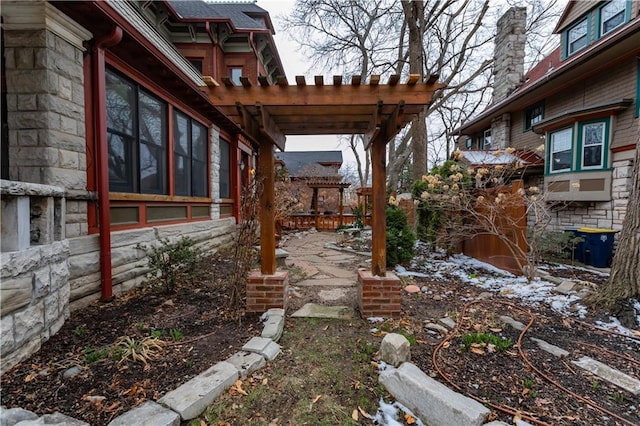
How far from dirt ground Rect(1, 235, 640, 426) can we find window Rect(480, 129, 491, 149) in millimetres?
10320

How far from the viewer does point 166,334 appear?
2.69 metres

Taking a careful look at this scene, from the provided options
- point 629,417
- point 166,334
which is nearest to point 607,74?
point 629,417

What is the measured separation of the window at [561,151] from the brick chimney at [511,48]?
3.37 meters

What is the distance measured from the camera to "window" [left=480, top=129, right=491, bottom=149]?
11.9 meters

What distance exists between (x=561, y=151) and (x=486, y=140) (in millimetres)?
4457

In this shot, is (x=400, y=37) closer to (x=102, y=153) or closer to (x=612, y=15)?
(x=612, y=15)

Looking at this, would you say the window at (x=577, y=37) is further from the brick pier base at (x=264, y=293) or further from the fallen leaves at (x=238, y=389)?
the fallen leaves at (x=238, y=389)

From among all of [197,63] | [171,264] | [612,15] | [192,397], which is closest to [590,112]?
[612,15]

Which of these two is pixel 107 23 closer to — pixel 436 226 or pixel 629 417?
pixel 629 417

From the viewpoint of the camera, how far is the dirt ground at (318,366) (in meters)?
1.80

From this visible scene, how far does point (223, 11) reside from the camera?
31.1ft

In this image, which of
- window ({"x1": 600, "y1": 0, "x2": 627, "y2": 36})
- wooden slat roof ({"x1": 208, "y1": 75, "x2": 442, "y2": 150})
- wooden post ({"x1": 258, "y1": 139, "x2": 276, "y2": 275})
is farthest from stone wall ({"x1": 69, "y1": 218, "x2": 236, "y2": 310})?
window ({"x1": 600, "y1": 0, "x2": 627, "y2": 36})

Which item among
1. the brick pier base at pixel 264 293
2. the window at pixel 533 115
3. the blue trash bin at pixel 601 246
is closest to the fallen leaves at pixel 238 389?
the brick pier base at pixel 264 293

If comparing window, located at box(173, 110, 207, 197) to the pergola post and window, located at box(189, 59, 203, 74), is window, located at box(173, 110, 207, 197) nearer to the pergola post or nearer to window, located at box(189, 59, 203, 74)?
the pergola post
